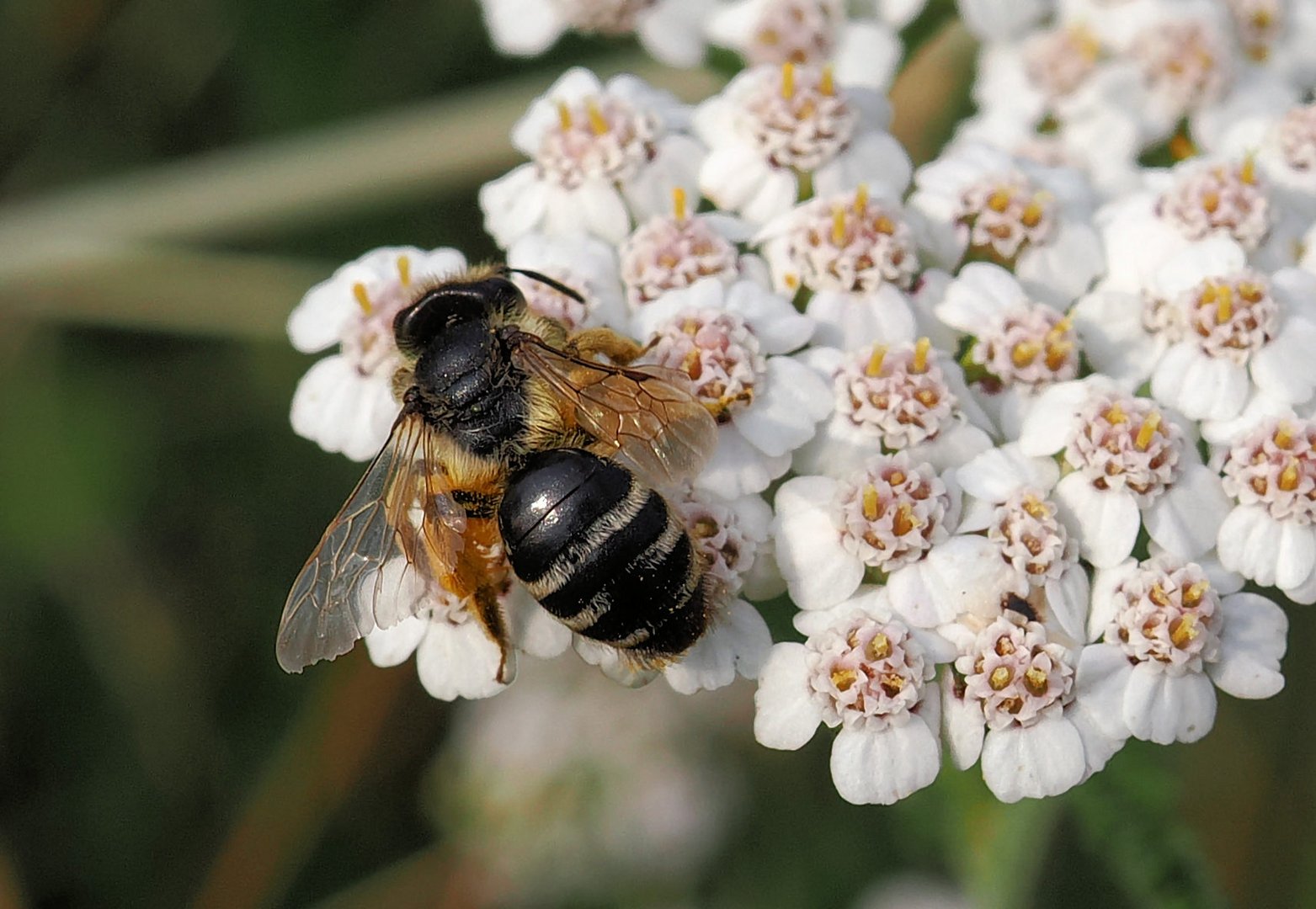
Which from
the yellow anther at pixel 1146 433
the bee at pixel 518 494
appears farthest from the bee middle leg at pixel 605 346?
the yellow anther at pixel 1146 433

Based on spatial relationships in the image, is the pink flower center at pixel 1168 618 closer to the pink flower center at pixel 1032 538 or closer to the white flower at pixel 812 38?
the pink flower center at pixel 1032 538

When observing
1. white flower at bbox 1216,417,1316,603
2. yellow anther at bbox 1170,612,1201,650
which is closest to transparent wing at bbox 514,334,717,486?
yellow anther at bbox 1170,612,1201,650

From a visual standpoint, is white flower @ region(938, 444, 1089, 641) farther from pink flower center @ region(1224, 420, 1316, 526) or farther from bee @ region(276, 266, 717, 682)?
bee @ region(276, 266, 717, 682)

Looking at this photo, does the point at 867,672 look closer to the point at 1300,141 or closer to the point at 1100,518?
the point at 1100,518

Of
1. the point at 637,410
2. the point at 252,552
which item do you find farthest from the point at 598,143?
the point at 252,552

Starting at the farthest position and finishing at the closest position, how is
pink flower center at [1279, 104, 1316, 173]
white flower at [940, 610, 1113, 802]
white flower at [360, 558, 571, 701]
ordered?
pink flower center at [1279, 104, 1316, 173] → white flower at [360, 558, 571, 701] → white flower at [940, 610, 1113, 802]

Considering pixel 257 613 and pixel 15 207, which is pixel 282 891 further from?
pixel 15 207

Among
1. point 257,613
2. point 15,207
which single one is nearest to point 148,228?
point 15,207
